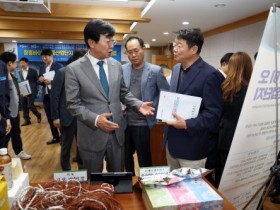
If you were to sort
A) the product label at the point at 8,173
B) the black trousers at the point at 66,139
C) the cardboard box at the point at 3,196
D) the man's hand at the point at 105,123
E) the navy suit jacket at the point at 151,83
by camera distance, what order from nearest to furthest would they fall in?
the cardboard box at the point at 3,196
the product label at the point at 8,173
the man's hand at the point at 105,123
the navy suit jacket at the point at 151,83
the black trousers at the point at 66,139

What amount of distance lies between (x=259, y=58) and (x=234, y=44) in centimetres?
472

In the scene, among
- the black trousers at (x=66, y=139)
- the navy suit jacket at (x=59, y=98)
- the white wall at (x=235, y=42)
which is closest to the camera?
the navy suit jacket at (x=59, y=98)

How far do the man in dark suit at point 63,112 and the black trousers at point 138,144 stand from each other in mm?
998

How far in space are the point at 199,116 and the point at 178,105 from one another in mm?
147

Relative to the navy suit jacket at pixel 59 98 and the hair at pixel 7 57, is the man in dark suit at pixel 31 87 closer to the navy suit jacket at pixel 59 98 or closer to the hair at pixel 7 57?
the hair at pixel 7 57

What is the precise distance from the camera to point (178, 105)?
1.57 meters

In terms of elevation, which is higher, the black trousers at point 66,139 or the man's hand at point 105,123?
the man's hand at point 105,123

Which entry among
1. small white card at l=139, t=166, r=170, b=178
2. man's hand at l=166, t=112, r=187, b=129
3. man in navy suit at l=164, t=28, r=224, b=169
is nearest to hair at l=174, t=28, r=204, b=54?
man in navy suit at l=164, t=28, r=224, b=169

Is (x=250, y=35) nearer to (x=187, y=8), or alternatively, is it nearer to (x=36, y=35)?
(x=187, y=8)

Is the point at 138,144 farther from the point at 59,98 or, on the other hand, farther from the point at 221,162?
the point at 59,98

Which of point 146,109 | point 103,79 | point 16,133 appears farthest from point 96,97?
point 16,133

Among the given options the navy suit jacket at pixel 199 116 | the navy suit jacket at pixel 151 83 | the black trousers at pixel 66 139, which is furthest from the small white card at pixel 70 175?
the black trousers at pixel 66 139

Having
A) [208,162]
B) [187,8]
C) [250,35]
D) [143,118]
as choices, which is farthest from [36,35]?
[208,162]

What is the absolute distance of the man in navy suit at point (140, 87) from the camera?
2.29 metres
